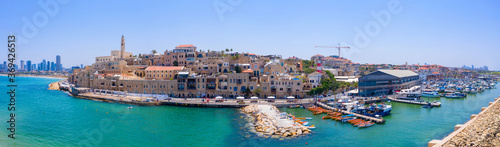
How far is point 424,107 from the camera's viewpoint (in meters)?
39.0

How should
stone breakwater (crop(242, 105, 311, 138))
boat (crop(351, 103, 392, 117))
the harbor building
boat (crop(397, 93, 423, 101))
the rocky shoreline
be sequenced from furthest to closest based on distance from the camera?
the harbor building
boat (crop(397, 93, 423, 101))
boat (crop(351, 103, 392, 117))
stone breakwater (crop(242, 105, 311, 138))
the rocky shoreline

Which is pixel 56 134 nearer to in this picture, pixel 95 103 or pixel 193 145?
pixel 193 145

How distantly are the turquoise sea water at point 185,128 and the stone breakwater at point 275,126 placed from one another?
1201 millimetres

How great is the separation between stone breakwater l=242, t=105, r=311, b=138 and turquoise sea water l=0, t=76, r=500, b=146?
1201 millimetres

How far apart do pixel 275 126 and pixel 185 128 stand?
8491mm

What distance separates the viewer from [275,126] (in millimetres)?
26672

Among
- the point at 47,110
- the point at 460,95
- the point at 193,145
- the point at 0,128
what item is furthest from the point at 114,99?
the point at 460,95

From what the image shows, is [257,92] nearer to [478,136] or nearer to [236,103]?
[236,103]

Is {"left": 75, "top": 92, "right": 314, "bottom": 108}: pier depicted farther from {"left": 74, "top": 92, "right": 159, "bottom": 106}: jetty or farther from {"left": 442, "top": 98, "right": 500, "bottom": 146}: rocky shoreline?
{"left": 442, "top": 98, "right": 500, "bottom": 146}: rocky shoreline

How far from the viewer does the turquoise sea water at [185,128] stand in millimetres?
23234

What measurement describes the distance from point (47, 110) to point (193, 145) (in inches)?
1010

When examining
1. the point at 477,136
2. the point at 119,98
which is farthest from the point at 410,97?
the point at 119,98

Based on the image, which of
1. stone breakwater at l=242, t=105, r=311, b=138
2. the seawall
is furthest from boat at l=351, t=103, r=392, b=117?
the seawall

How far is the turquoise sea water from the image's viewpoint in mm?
23234
